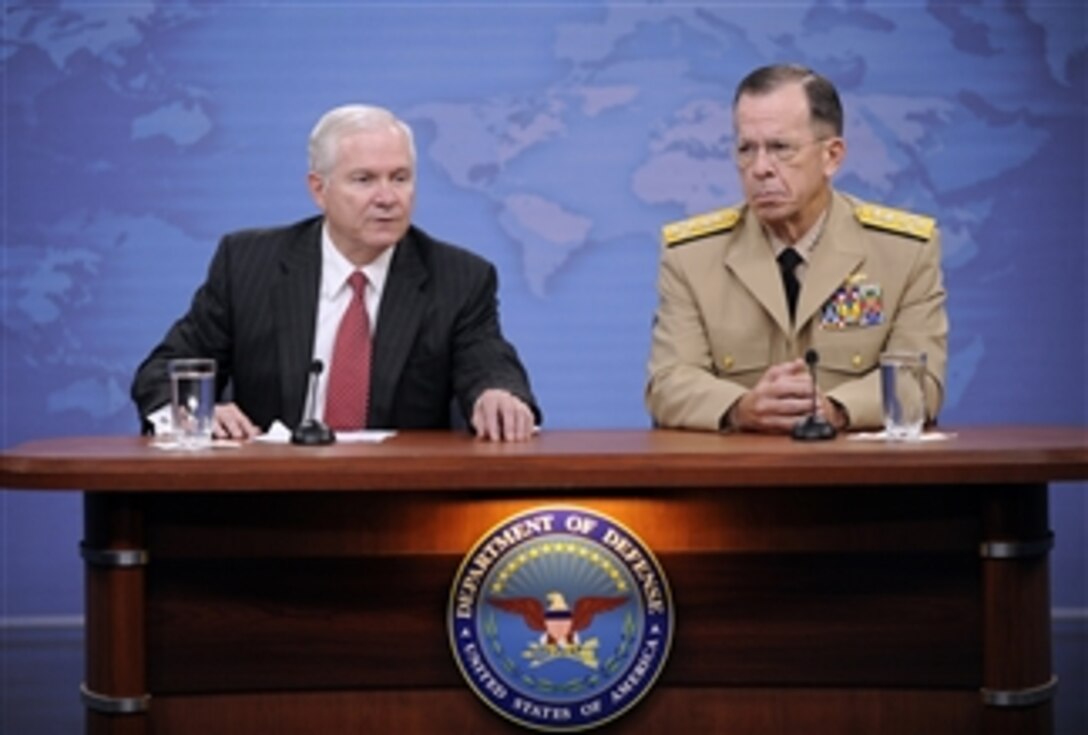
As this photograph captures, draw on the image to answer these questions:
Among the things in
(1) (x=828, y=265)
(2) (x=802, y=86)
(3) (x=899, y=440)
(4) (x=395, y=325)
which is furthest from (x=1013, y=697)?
(4) (x=395, y=325)

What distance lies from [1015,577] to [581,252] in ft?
7.99

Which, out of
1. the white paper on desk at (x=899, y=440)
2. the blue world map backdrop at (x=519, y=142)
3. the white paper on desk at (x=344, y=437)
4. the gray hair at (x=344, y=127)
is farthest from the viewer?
the blue world map backdrop at (x=519, y=142)

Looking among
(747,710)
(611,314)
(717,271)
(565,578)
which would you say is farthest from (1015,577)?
(611,314)

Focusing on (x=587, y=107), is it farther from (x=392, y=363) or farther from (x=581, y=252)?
(x=392, y=363)

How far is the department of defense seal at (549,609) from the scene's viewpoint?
2.82 m

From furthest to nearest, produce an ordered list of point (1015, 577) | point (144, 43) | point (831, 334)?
point (144, 43), point (831, 334), point (1015, 577)

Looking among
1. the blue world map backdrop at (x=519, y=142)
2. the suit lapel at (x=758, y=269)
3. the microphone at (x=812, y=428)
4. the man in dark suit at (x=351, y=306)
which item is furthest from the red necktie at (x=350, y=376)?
the blue world map backdrop at (x=519, y=142)

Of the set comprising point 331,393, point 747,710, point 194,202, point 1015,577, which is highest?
point 194,202

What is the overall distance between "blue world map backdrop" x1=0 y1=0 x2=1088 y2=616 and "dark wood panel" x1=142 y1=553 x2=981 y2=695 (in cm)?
231

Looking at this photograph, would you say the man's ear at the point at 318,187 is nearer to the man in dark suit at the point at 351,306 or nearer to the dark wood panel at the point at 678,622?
the man in dark suit at the point at 351,306

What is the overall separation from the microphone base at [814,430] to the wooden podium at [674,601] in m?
0.19

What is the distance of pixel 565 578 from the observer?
282cm

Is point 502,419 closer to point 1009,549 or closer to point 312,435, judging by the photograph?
point 312,435

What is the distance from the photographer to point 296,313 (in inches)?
144
